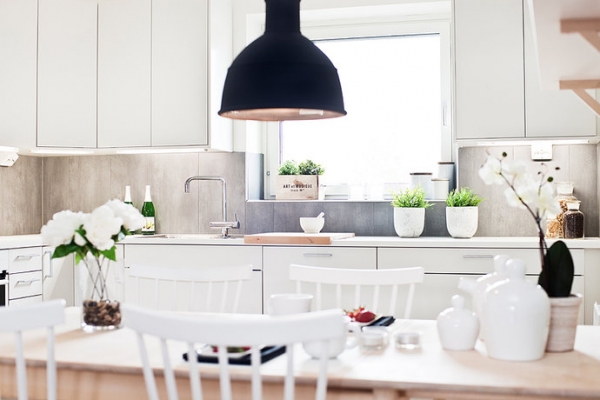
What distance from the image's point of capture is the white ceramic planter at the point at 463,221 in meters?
4.03

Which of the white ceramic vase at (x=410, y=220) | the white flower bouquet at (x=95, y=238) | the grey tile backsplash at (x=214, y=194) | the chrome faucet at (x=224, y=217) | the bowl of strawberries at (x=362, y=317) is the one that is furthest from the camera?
the chrome faucet at (x=224, y=217)

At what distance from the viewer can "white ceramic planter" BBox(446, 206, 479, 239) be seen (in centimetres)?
403

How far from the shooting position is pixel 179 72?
14.4 ft

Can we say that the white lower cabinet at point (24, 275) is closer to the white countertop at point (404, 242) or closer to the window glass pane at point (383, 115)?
the white countertop at point (404, 242)

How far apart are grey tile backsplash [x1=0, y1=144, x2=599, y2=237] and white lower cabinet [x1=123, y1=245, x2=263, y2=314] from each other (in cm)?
52

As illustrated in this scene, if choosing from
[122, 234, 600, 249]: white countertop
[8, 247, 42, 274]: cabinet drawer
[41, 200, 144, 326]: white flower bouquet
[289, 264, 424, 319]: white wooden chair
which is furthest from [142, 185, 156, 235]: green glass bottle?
[41, 200, 144, 326]: white flower bouquet

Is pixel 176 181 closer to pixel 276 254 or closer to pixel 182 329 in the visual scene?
pixel 276 254

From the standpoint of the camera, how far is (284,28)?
7.95 ft

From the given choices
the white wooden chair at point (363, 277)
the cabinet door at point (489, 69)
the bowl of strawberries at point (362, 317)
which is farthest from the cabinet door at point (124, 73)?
the bowl of strawberries at point (362, 317)

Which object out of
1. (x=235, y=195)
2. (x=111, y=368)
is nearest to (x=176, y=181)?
(x=235, y=195)

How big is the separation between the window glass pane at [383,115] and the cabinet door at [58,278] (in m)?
1.63

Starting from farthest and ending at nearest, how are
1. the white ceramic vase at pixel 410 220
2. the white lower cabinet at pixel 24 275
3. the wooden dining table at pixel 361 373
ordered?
the white ceramic vase at pixel 410 220 → the white lower cabinet at pixel 24 275 → the wooden dining table at pixel 361 373

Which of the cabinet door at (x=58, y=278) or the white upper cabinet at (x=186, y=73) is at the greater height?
the white upper cabinet at (x=186, y=73)

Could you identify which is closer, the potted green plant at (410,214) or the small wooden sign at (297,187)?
the potted green plant at (410,214)
